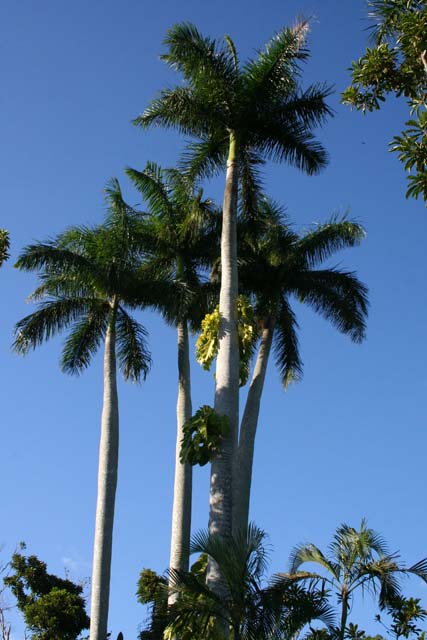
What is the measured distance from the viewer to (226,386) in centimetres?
1906

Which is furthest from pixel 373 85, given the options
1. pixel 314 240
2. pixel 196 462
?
pixel 314 240

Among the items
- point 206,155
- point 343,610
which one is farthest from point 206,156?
point 343,610

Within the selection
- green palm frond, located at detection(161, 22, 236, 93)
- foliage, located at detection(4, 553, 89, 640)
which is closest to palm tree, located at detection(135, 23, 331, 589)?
green palm frond, located at detection(161, 22, 236, 93)

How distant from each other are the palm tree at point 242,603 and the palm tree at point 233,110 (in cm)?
635

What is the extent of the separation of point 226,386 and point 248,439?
350 cm

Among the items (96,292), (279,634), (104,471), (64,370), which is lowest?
(279,634)

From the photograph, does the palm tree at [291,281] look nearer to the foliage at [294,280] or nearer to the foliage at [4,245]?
the foliage at [294,280]

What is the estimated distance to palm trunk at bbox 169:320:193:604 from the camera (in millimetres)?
21938

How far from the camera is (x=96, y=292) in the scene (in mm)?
25266

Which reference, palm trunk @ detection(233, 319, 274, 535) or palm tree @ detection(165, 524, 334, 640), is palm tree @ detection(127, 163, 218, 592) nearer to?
palm trunk @ detection(233, 319, 274, 535)

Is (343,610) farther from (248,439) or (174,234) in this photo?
(174,234)

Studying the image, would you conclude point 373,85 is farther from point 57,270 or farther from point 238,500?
point 57,270

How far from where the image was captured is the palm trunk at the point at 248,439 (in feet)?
68.2

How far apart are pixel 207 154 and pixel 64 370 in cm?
651
